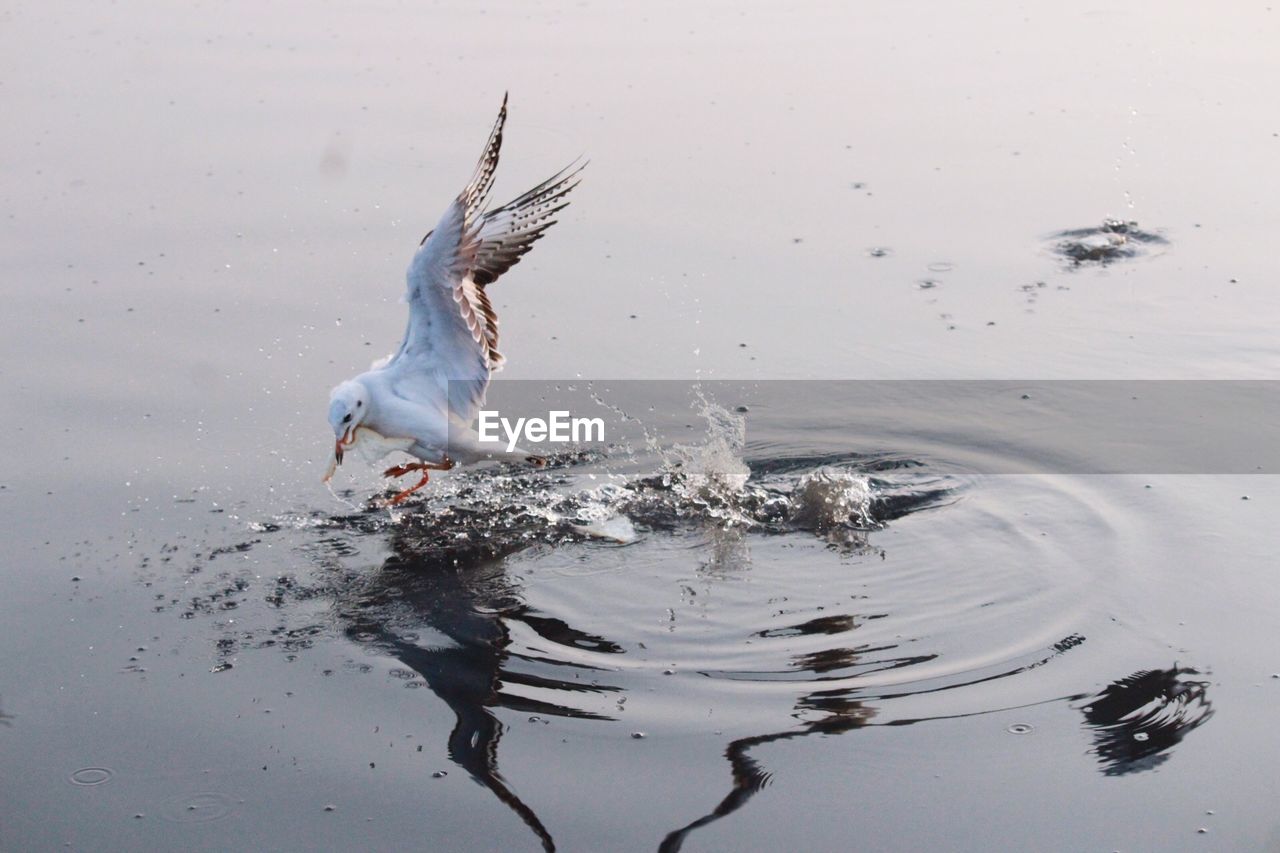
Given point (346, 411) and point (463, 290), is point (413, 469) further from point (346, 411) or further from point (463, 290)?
point (463, 290)

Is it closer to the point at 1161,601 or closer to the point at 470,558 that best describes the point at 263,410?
the point at 470,558

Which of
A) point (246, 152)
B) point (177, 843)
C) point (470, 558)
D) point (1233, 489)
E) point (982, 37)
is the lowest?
point (177, 843)

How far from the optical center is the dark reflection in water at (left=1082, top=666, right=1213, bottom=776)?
5215 millimetres

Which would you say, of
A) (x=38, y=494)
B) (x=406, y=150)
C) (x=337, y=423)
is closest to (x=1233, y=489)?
(x=337, y=423)

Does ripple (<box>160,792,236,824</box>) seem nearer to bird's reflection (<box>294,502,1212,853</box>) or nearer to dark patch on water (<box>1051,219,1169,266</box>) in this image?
bird's reflection (<box>294,502,1212,853</box>)

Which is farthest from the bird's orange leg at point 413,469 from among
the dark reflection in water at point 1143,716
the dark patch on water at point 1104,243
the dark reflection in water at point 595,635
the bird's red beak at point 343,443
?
the dark patch on water at point 1104,243

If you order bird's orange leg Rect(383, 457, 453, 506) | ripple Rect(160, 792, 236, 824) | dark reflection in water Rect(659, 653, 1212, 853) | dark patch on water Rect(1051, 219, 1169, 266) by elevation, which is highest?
dark patch on water Rect(1051, 219, 1169, 266)

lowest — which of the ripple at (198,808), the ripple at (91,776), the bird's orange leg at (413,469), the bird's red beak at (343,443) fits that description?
the ripple at (198,808)

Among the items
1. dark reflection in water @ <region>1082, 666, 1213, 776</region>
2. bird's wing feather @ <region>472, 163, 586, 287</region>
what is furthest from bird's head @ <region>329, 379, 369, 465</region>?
dark reflection in water @ <region>1082, 666, 1213, 776</region>

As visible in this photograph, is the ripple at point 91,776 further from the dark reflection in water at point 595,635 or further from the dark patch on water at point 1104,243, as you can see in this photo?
the dark patch on water at point 1104,243

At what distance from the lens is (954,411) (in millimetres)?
7926

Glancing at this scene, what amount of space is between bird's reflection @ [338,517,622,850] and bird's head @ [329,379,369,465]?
0.53 metres

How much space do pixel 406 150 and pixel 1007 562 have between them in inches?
239

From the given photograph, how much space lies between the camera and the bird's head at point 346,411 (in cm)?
656
